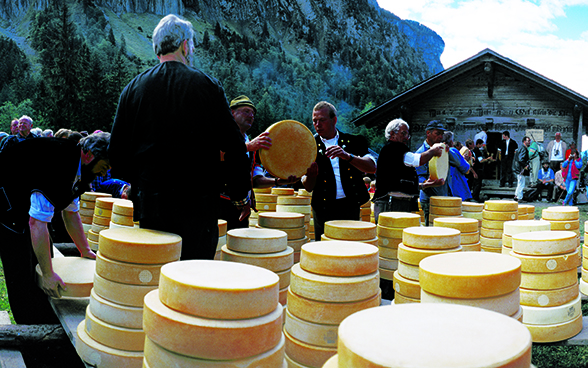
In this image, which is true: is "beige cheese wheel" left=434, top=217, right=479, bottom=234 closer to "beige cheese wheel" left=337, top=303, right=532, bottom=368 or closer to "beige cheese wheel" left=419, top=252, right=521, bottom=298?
"beige cheese wheel" left=419, top=252, right=521, bottom=298

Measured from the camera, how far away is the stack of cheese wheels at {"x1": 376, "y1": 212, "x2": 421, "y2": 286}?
11.9ft

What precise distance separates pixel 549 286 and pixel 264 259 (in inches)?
73.4

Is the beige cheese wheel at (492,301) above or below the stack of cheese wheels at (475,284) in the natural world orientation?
below

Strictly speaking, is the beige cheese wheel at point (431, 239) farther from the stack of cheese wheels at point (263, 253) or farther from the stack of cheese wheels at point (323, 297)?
the stack of cheese wheels at point (263, 253)

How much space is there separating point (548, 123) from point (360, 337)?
1682 cm

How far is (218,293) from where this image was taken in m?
1.38

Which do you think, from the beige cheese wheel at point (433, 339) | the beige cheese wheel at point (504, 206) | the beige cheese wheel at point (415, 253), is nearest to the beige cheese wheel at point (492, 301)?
the beige cheese wheel at point (433, 339)

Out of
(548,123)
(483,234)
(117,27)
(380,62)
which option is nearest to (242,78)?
(117,27)

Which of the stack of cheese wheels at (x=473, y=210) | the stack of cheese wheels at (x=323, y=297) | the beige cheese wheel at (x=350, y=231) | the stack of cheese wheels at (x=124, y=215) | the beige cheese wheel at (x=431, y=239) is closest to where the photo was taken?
the stack of cheese wheels at (x=323, y=297)

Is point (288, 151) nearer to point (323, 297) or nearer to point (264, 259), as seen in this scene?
point (264, 259)

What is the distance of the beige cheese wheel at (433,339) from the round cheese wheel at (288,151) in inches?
86.7

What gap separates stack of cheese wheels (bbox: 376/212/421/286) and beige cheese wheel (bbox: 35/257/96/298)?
2.18 meters

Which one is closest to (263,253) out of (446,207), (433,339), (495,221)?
(433,339)

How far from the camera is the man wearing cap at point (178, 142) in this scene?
6.91ft
